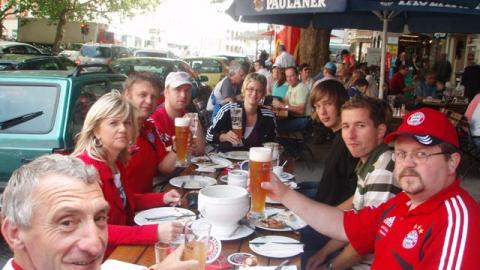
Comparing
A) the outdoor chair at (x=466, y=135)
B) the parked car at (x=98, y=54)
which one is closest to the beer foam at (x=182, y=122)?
the outdoor chair at (x=466, y=135)

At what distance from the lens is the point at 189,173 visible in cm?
357

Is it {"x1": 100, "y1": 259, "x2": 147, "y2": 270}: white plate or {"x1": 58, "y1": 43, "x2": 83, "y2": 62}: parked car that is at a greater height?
{"x1": 58, "y1": 43, "x2": 83, "y2": 62}: parked car

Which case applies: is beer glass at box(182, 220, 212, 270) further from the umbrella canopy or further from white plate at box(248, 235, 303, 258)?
the umbrella canopy

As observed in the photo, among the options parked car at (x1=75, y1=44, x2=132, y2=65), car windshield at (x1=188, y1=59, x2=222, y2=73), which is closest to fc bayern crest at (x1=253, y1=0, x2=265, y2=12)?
car windshield at (x1=188, y1=59, x2=222, y2=73)

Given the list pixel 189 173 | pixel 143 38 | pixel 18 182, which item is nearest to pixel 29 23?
pixel 143 38

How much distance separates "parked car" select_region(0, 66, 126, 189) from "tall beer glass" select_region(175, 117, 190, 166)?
116 cm

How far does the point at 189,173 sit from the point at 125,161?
77 cm

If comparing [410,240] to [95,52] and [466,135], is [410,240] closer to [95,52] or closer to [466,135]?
[466,135]

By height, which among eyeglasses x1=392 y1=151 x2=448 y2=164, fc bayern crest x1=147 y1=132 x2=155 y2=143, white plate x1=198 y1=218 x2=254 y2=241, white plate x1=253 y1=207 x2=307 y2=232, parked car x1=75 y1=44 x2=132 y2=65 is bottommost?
white plate x1=253 y1=207 x2=307 y2=232

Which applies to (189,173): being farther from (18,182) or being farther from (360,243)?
(18,182)

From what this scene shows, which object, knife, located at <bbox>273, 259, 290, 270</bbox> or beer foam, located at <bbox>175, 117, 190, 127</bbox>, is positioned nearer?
knife, located at <bbox>273, 259, 290, 270</bbox>

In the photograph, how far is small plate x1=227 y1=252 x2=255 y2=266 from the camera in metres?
2.00

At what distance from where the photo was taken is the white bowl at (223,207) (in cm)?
215

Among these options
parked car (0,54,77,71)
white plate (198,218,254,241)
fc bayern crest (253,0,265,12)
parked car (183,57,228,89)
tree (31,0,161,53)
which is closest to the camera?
white plate (198,218,254,241)
